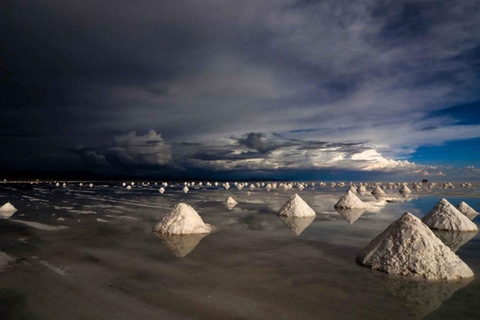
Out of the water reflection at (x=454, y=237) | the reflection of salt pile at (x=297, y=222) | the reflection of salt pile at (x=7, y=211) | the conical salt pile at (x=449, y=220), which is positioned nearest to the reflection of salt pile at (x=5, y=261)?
the reflection of salt pile at (x=297, y=222)

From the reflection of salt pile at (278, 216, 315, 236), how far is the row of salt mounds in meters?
4.25

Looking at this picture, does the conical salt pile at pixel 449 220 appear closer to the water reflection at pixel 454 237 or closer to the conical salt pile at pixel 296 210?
the water reflection at pixel 454 237

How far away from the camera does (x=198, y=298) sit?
4.84m

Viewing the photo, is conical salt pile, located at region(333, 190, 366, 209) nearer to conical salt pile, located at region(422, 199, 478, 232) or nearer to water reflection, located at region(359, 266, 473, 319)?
conical salt pile, located at region(422, 199, 478, 232)

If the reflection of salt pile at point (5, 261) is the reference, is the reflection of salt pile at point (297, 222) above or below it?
above

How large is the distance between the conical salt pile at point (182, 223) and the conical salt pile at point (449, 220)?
9.55 m

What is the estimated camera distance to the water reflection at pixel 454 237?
9359 millimetres

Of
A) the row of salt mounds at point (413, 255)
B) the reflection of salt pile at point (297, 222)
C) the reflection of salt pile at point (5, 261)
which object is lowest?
the reflection of salt pile at point (5, 261)

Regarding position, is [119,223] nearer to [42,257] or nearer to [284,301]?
[42,257]

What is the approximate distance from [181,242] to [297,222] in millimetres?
6397

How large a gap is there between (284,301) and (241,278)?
1.33 metres

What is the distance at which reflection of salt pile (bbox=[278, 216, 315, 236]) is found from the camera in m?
11.6

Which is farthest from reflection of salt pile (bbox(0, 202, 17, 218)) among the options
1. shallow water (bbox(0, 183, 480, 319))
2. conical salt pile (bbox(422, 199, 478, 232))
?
conical salt pile (bbox(422, 199, 478, 232))

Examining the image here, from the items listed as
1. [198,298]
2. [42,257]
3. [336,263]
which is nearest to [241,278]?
[198,298]
